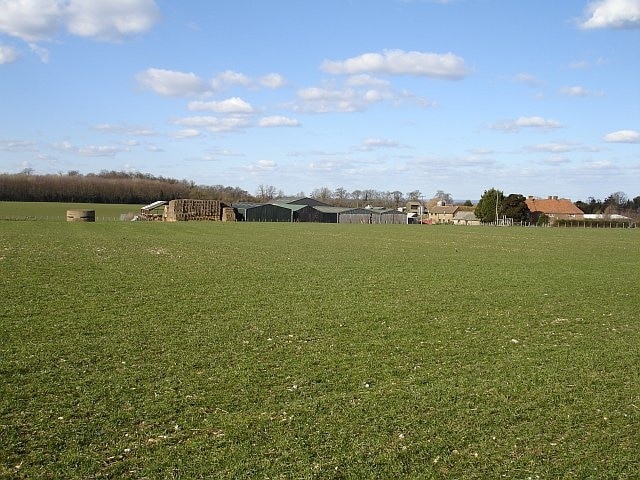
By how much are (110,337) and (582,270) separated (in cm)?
2086

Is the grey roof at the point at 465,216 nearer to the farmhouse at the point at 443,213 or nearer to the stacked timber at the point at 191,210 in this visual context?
the farmhouse at the point at 443,213

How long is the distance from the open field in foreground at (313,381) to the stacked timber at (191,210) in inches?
3214

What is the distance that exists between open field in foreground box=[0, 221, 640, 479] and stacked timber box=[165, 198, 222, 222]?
81.6 meters

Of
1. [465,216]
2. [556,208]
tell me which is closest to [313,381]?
[465,216]

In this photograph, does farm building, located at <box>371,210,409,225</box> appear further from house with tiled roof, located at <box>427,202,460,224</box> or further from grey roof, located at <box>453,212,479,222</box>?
house with tiled roof, located at <box>427,202,460,224</box>

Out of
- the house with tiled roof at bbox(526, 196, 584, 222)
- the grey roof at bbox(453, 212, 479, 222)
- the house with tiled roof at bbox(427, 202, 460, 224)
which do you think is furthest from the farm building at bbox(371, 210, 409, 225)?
the house with tiled roof at bbox(526, 196, 584, 222)

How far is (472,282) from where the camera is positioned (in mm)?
20156

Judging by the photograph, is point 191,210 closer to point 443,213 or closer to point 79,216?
point 79,216

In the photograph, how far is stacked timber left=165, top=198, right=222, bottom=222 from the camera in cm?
9856

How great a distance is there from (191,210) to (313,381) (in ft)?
308

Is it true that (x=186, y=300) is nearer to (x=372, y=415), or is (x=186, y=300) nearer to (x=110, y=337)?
(x=110, y=337)

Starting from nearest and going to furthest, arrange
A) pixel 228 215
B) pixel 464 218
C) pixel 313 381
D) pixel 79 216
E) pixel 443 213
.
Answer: pixel 313 381, pixel 79 216, pixel 228 215, pixel 464 218, pixel 443 213

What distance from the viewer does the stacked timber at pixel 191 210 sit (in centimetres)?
9856

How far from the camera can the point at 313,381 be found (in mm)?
8562
